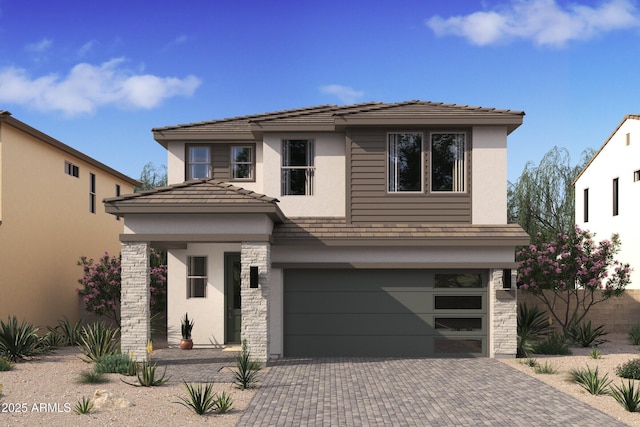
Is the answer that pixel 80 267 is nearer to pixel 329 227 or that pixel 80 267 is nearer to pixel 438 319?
pixel 329 227

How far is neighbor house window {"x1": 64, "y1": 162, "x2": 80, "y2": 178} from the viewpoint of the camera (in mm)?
21953

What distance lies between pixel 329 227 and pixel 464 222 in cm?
362

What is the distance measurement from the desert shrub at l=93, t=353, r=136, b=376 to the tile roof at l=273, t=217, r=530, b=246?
15.5 feet

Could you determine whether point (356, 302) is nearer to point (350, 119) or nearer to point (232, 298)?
point (232, 298)

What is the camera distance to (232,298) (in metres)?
17.1

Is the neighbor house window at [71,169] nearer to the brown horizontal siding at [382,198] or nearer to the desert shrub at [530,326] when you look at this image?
the brown horizontal siding at [382,198]

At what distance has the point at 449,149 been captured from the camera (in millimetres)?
16141

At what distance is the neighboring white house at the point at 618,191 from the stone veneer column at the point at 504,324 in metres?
12.2

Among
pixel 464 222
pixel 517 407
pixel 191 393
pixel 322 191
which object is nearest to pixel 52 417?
pixel 191 393

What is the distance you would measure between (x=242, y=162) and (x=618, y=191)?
18.0 metres

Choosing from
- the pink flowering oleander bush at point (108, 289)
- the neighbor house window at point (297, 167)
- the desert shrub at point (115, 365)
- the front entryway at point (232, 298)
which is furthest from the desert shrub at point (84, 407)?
the pink flowering oleander bush at point (108, 289)

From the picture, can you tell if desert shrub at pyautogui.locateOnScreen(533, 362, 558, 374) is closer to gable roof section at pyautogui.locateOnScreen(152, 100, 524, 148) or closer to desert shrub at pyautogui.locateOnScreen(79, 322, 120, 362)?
gable roof section at pyautogui.locateOnScreen(152, 100, 524, 148)

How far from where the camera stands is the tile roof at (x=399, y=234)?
15305mm

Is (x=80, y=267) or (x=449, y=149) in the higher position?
(x=449, y=149)
